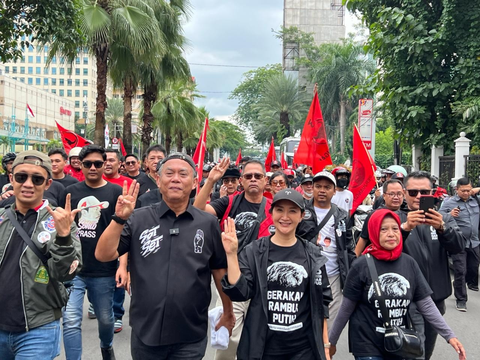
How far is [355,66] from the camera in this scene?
41781 mm

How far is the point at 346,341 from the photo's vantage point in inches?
235

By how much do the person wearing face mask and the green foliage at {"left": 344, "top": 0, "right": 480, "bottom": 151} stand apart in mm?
Answer: 9510

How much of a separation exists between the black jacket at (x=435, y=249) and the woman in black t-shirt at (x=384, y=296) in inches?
21.9

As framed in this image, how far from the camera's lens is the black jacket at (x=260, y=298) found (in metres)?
3.11

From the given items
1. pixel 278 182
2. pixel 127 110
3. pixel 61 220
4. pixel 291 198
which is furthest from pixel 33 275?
pixel 127 110

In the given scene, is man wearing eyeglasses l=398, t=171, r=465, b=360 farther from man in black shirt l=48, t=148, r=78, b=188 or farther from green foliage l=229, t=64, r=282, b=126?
green foliage l=229, t=64, r=282, b=126

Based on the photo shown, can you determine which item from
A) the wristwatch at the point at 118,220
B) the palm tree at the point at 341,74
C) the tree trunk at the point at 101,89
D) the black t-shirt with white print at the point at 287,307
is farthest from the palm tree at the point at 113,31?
the palm tree at the point at 341,74

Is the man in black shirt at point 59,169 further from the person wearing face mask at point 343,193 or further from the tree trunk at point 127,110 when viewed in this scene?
the tree trunk at point 127,110

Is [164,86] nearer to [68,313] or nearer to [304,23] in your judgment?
[68,313]

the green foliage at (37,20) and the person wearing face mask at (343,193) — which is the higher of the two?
the green foliage at (37,20)

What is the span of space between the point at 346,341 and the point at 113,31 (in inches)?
456

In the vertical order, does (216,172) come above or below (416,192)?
above

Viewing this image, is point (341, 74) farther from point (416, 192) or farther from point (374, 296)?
point (374, 296)

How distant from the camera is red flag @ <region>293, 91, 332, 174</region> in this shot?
866 centimetres
